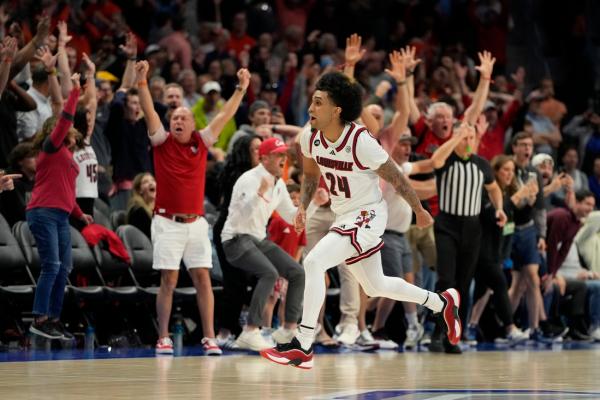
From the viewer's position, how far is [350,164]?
30.0ft

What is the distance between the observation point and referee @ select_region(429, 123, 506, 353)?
12375 mm

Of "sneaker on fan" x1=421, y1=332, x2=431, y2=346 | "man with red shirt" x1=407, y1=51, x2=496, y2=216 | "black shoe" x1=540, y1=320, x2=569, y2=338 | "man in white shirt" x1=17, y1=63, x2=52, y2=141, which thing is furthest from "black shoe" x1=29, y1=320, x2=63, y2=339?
"black shoe" x1=540, y1=320, x2=569, y2=338

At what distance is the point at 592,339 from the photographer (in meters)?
15.7

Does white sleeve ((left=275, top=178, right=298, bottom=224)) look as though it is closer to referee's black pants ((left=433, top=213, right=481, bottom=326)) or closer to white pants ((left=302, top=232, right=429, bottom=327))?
referee's black pants ((left=433, top=213, right=481, bottom=326))

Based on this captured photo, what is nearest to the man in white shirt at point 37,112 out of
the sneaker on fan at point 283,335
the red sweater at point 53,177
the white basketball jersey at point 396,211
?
the red sweater at point 53,177

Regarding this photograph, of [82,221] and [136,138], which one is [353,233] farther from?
[136,138]

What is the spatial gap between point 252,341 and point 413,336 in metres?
2.11

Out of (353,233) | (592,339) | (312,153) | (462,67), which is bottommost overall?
(592,339)

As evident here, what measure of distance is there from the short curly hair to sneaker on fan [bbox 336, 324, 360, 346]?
368 centimetres

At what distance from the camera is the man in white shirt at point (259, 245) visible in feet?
38.8

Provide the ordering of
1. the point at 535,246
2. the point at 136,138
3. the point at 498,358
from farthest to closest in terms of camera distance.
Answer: the point at 535,246
the point at 136,138
the point at 498,358

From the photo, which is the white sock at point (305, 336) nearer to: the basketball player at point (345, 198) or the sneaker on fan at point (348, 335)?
the basketball player at point (345, 198)

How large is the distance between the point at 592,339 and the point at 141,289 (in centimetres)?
614

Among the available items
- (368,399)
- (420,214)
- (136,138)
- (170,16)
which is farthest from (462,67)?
(368,399)
